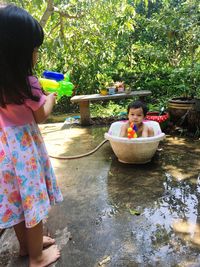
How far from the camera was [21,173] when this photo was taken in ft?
4.78

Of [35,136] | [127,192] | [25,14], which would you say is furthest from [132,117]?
[25,14]

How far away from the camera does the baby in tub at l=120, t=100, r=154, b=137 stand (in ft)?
10.9

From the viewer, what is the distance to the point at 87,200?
97.1 inches

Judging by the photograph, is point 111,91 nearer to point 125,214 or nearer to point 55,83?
point 125,214

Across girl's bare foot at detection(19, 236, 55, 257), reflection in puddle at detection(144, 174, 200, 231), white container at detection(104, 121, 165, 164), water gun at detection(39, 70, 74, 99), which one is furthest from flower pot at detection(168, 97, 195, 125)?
girl's bare foot at detection(19, 236, 55, 257)

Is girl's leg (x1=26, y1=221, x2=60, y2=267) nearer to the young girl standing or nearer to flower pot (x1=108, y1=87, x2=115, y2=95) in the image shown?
the young girl standing

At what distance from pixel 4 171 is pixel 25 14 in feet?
2.53

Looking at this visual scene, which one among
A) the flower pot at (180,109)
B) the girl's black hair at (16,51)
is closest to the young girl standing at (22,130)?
the girl's black hair at (16,51)

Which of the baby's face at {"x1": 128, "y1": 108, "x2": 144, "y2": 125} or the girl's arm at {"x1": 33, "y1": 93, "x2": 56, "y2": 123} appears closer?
the girl's arm at {"x1": 33, "y1": 93, "x2": 56, "y2": 123}

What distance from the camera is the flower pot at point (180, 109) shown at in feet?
14.6

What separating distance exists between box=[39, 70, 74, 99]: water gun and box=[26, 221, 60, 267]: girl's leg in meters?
0.80

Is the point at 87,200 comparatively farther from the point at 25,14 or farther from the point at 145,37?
the point at 145,37

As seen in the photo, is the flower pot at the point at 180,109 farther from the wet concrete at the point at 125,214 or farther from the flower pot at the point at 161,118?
the wet concrete at the point at 125,214

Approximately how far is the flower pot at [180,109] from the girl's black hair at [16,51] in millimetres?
3366
